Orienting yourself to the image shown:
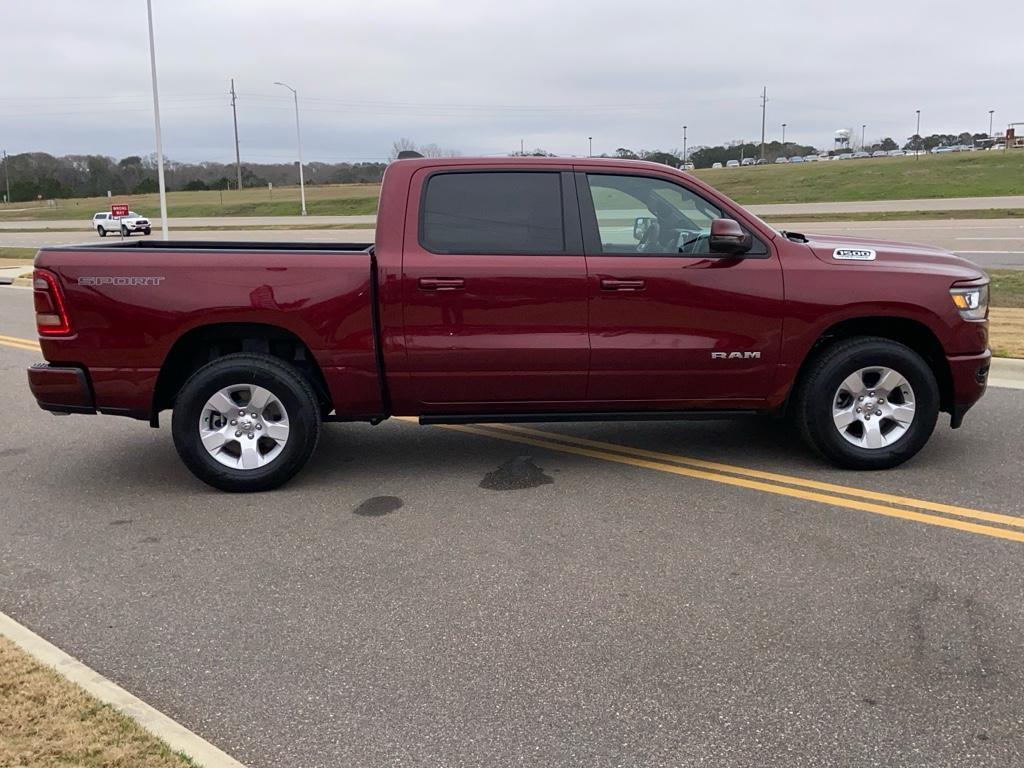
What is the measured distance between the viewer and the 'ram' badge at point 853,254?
5457 mm

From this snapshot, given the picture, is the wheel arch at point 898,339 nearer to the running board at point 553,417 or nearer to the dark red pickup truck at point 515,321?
the dark red pickup truck at point 515,321

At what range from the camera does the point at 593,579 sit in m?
4.14

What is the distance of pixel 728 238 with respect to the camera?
519 centimetres

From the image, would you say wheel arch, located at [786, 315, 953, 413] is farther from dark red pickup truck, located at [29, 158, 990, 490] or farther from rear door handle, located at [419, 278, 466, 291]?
rear door handle, located at [419, 278, 466, 291]

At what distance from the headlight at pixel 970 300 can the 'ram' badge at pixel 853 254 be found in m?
0.52

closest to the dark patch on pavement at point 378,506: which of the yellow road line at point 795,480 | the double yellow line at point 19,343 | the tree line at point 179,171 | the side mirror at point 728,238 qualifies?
the yellow road line at point 795,480

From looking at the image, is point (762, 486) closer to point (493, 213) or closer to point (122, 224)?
point (493, 213)

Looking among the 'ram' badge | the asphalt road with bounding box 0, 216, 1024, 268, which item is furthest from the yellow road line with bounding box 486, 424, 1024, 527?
the asphalt road with bounding box 0, 216, 1024, 268

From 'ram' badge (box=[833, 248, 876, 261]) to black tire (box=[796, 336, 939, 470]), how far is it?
0.49 meters

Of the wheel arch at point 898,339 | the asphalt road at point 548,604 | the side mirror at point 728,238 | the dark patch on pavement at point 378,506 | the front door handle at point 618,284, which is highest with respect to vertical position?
the side mirror at point 728,238

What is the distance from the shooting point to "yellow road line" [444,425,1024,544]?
4.63 meters

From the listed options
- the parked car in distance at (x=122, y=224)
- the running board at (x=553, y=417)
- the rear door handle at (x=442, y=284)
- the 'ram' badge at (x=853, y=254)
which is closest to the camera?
the rear door handle at (x=442, y=284)

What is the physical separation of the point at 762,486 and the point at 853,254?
1527 millimetres

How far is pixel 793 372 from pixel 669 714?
2997mm
